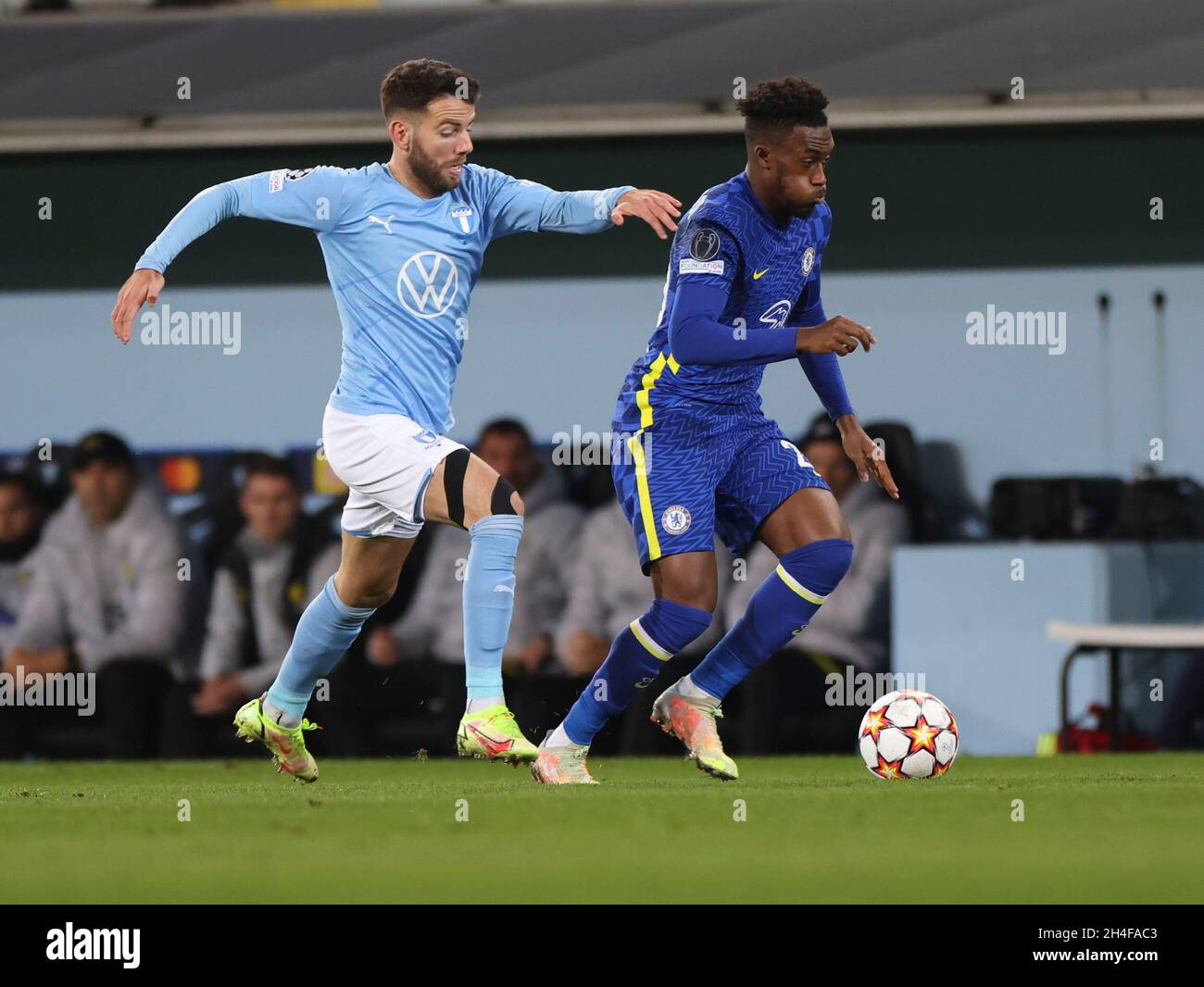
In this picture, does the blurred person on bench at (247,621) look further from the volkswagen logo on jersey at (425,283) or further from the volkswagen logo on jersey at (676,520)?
the volkswagen logo on jersey at (676,520)

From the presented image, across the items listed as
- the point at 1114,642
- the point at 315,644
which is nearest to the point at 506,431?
the point at 1114,642

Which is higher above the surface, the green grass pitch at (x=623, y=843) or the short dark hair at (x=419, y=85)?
the short dark hair at (x=419, y=85)

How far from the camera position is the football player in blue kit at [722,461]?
604cm

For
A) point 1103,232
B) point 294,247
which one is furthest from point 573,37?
point 1103,232

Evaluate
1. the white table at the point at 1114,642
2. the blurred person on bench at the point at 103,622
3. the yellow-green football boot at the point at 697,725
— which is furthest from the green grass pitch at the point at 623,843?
the blurred person on bench at the point at 103,622

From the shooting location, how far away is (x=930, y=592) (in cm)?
1047

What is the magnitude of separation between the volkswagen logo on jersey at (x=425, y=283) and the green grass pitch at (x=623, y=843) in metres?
1.44

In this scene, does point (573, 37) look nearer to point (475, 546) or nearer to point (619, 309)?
point (619, 309)

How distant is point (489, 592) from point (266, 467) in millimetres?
5576

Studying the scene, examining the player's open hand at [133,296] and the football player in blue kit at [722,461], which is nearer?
the player's open hand at [133,296]

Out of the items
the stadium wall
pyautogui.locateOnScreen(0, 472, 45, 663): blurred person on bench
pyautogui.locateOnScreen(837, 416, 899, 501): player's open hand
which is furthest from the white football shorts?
pyautogui.locateOnScreen(0, 472, 45, 663): blurred person on bench

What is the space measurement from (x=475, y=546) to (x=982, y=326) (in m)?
5.53

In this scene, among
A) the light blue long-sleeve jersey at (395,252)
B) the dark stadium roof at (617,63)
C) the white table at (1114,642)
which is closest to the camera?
the light blue long-sleeve jersey at (395,252)

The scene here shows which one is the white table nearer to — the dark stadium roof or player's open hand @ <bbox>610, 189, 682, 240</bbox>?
the dark stadium roof
